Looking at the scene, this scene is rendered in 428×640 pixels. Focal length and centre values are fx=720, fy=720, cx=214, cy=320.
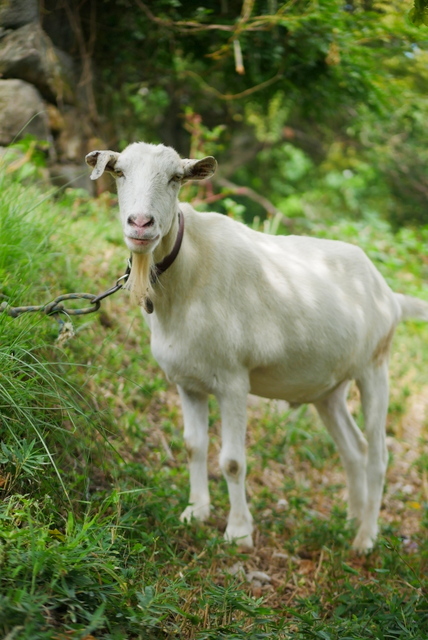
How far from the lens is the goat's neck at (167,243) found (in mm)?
3674

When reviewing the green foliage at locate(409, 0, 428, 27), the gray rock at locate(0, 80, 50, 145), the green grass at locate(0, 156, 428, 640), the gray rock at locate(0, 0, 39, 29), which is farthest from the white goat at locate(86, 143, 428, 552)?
the gray rock at locate(0, 80, 50, 145)

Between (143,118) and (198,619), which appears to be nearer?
(198,619)

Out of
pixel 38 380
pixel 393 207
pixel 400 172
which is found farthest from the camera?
pixel 393 207

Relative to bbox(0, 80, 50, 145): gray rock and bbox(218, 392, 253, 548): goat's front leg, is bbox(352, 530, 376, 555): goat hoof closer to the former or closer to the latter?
bbox(218, 392, 253, 548): goat's front leg

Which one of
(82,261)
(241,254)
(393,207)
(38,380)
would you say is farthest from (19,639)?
(393,207)

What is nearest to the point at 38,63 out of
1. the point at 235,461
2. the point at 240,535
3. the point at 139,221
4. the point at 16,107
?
the point at 16,107

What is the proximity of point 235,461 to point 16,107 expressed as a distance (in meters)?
3.60

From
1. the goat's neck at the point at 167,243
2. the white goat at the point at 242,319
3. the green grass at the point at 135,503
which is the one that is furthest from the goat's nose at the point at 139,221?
the green grass at the point at 135,503

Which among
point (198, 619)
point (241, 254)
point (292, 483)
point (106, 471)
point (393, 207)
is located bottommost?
point (393, 207)

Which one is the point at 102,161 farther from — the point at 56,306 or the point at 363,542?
the point at 363,542

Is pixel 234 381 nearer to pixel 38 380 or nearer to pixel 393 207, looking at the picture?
pixel 38 380

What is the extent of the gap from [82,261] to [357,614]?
3691 millimetres

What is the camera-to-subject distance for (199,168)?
11.9 feet

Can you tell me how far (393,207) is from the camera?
14.5 m
